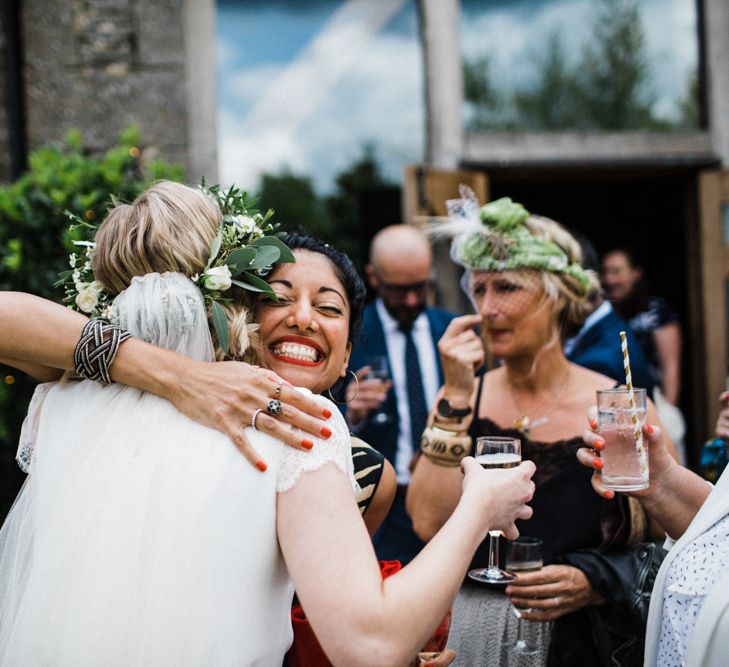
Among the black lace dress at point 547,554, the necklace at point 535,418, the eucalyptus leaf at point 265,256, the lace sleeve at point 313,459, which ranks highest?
the eucalyptus leaf at point 265,256

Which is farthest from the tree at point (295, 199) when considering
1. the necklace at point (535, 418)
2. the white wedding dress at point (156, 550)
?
the white wedding dress at point (156, 550)

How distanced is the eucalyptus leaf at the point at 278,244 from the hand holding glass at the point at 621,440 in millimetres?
941

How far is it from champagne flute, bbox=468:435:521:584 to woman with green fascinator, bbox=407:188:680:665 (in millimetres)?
156

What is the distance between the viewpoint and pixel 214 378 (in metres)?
1.61

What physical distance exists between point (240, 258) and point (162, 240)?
18 cm

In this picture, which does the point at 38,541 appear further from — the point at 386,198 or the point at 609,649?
the point at 386,198

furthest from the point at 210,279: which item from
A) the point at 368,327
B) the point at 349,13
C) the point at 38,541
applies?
the point at 349,13

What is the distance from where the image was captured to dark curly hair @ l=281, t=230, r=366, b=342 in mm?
2146

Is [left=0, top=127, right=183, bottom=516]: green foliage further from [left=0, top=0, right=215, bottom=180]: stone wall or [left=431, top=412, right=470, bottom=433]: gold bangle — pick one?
[left=431, top=412, right=470, bottom=433]: gold bangle

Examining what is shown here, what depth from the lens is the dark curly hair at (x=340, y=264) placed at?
2.15 metres

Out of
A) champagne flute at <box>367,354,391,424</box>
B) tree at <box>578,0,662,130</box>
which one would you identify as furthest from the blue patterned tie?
tree at <box>578,0,662,130</box>

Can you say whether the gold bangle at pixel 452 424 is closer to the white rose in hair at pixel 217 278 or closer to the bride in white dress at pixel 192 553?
the bride in white dress at pixel 192 553

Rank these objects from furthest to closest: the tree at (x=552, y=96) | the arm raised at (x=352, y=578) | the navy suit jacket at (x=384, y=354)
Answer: the tree at (x=552, y=96) → the navy suit jacket at (x=384, y=354) → the arm raised at (x=352, y=578)

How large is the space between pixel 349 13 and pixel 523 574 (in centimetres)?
471
